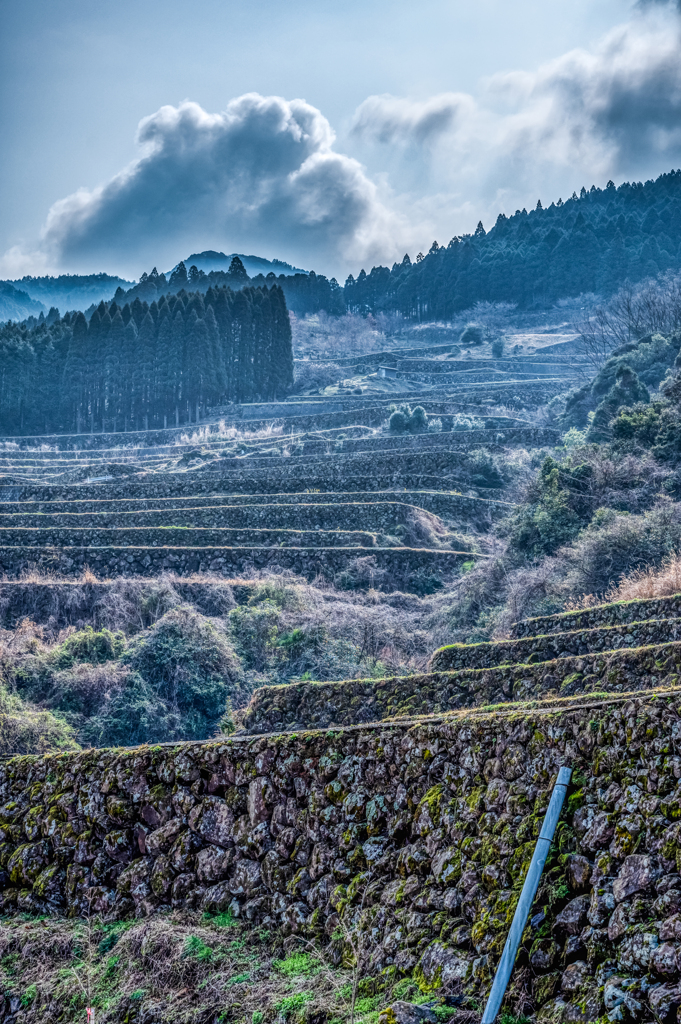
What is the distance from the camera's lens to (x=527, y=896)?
4.75m

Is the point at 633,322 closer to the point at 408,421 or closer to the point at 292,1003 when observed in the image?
the point at 408,421

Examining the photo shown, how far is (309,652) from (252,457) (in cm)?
1936

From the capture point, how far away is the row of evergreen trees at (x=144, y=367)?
188 ft

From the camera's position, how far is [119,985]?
20.5ft

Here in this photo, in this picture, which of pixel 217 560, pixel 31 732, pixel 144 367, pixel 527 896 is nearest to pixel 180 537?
pixel 217 560

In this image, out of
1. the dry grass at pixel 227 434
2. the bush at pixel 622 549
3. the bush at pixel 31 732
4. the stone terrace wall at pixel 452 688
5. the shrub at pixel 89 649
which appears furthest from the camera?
the dry grass at pixel 227 434

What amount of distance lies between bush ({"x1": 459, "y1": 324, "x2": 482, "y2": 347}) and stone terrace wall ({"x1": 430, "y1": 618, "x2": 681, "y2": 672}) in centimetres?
6217

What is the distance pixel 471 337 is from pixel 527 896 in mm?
71074

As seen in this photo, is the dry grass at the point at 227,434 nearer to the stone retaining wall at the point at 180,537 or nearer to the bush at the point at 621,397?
the bush at the point at 621,397

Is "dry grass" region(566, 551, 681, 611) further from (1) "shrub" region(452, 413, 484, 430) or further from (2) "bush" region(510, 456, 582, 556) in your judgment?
(1) "shrub" region(452, 413, 484, 430)

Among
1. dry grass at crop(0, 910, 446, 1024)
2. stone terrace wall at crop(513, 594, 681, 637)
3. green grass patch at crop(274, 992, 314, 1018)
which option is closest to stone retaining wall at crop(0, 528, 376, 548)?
stone terrace wall at crop(513, 594, 681, 637)

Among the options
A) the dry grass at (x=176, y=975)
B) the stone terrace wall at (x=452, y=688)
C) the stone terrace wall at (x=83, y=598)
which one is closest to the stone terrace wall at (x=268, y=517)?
the stone terrace wall at (x=83, y=598)

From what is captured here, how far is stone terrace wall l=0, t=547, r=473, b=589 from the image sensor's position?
2555 centimetres

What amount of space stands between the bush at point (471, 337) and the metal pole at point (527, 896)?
69.6 metres
